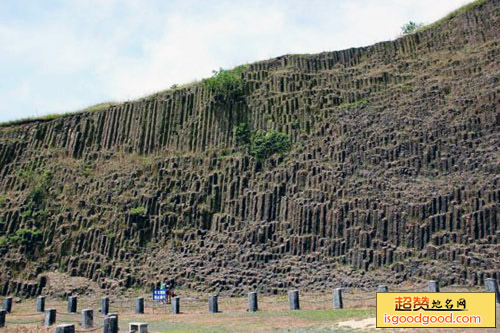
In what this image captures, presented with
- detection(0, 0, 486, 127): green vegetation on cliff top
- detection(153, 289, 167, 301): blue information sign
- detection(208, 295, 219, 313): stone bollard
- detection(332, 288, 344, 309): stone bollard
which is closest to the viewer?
detection(332, 288, 344, 309): stone bollard

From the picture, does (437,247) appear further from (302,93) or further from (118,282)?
(118,282)

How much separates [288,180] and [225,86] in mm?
7480

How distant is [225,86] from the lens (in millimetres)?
27594

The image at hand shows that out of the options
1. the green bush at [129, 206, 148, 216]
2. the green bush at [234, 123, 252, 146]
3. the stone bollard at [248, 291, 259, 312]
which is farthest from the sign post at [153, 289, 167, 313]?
the green bush at [234, 123, 252, 146]

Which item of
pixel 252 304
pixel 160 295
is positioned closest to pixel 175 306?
pixel 160 295

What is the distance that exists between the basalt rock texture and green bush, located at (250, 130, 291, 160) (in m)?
0.42

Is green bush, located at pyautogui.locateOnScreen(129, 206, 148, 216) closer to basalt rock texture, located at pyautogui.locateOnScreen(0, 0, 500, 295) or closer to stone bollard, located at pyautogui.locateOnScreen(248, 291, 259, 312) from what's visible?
basalt rock texture, located at pyautogui.locateOnScreen(0, 0, 500, 295)

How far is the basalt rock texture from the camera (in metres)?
19.0

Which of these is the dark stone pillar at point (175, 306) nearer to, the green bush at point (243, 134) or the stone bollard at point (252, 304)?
the stone bollard at point (252, 304)

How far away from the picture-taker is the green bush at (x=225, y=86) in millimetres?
27562

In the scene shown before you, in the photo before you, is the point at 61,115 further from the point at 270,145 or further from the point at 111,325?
the point at 111,325

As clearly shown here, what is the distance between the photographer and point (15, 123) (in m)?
31.3

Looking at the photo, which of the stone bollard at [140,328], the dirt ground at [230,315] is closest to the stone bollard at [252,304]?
the dirt ground at [230,315]

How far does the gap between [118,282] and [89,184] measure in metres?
6.55
